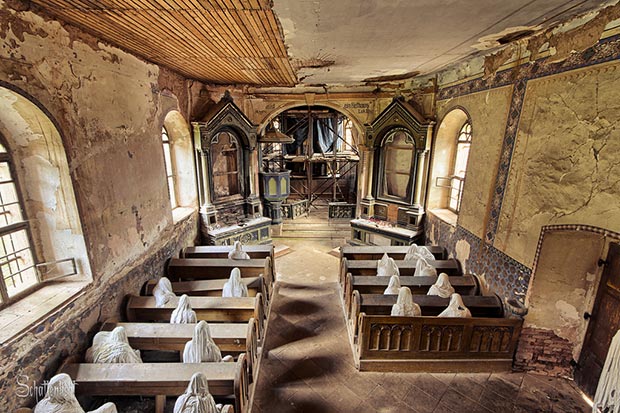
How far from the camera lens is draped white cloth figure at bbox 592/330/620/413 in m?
2.89

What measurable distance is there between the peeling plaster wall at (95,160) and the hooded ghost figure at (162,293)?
0.41 meters

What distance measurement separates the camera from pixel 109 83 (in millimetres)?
3900

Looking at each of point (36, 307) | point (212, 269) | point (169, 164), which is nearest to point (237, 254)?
point (212, 269)

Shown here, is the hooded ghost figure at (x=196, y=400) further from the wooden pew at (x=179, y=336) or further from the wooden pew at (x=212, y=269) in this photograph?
the wooden pew at (x=212, y=269)

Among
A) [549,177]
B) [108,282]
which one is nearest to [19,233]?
[108,282]

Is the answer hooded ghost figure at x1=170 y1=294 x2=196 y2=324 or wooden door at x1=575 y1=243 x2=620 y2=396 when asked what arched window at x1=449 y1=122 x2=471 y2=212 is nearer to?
wooden door at x1=575 y1=243 x2=620 y2=396

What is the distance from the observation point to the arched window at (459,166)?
613 cm

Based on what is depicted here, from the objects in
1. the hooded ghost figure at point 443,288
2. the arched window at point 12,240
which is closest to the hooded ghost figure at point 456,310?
the hooded ghost figure at point 443,288

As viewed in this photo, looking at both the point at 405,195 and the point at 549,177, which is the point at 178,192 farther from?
the point at 549,177

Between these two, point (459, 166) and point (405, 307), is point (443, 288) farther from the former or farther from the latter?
point (459, 166)

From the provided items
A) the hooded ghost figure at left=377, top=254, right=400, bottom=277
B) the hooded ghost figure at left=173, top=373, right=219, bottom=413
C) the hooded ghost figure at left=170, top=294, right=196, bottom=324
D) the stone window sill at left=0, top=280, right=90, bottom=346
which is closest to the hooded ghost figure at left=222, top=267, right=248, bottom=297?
the hooded ghost figure at left=170, top=294, right=196, bottom=324

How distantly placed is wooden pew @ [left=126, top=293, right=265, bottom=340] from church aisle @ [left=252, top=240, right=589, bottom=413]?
76 centimetres

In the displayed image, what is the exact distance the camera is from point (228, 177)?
777cm

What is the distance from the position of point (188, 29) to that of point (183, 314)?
10.9 ft
